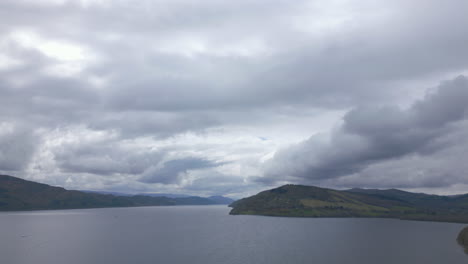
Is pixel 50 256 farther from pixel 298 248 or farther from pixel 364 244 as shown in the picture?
pixel 364 244

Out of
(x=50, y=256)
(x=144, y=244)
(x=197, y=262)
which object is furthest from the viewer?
(x=144, y=244)

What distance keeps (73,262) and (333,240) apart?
124465 millimetres

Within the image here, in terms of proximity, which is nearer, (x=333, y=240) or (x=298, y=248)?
(x=298, y=248)

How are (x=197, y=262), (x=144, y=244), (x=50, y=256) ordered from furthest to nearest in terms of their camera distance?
(x=144, y=244), (x=50, y=256), (x=197, y=262)

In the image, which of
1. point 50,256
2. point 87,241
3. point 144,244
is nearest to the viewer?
point 50,256

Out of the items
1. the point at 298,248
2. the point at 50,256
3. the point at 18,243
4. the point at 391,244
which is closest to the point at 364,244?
the point at 391,244

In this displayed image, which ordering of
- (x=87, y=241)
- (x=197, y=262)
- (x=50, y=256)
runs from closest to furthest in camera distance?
(x=197, y=262)
(x=50, y=256)
(x=87, y=241)

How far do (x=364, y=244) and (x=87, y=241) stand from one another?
14104 cm

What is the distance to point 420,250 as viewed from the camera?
477 ft

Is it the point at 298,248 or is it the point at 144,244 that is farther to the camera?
the point at 144,244

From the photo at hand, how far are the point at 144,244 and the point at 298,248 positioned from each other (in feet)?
241

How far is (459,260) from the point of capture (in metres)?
122

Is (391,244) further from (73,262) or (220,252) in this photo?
(73,262)

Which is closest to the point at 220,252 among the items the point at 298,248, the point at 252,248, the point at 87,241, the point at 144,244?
the point at 252,248
